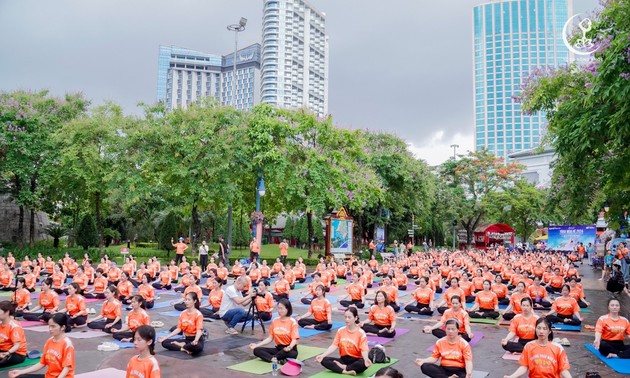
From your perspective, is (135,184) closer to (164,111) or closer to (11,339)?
(164,111)

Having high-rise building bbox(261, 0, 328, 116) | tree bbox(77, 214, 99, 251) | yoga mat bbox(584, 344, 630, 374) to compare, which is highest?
high-rise building bbox(261, 0, 328, 116)

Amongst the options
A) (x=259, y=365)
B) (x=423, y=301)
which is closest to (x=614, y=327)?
(x=423, y=301)

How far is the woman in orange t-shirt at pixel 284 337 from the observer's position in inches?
316

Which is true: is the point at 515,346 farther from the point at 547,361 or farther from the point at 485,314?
the point at 485,314

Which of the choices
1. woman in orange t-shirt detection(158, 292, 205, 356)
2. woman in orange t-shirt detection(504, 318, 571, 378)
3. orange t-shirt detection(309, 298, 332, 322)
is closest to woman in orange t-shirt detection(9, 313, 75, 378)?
woman in orange t-shirt detection(158, 292, 205, 356)

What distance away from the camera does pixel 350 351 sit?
7.52m

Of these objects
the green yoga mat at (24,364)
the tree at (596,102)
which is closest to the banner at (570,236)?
the tree at (596,102)

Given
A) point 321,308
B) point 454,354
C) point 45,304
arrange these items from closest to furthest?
point 454,354 → point 321,308 → point 45,304

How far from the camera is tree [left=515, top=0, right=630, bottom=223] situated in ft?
23.7

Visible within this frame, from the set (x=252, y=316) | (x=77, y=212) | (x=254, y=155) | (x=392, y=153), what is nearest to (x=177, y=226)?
(x=77, y=212)

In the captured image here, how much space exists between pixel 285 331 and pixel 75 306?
517 centimetres

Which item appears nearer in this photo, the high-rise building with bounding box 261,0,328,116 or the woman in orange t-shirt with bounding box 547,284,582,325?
the woman in orange t-shirt with bounding box 547,284,582,325

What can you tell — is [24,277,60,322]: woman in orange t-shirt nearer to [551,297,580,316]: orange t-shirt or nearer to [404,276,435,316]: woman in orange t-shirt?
[404,276,435,316]: woman in orange t-shirt

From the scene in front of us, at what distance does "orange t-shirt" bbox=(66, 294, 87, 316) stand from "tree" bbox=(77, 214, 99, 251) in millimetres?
23207
